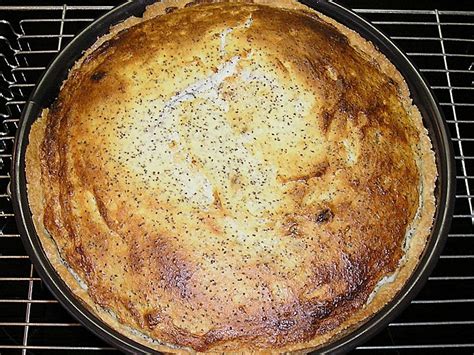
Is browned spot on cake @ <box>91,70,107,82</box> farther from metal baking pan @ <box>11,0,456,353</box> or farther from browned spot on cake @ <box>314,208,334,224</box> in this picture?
browned spot on cake @ <box>314,208,334,224</box>

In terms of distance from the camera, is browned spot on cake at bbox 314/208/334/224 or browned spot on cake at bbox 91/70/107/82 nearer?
browned spot on cake at bbox 314/208/334/224

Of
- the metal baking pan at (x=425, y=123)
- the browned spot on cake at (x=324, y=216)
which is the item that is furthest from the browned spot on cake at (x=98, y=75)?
the browned spot on cake at (x=324, y=216)

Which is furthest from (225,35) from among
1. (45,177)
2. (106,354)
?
(106,354)

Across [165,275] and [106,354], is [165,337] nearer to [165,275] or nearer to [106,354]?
[165,275]

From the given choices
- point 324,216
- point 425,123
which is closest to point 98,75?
point 324,216

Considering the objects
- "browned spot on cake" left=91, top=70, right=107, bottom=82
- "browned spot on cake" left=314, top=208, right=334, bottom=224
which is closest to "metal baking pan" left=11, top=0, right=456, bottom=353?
"browned spot on cake" left=91, top=70, right=107, bottom=82

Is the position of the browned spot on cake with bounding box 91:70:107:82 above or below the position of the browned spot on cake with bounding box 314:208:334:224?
above

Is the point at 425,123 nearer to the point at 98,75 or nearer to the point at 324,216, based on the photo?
the point at 324,216

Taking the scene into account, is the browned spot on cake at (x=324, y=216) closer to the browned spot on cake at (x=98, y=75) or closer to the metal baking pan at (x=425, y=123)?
the metal baking pan at (x=425, y=123)
